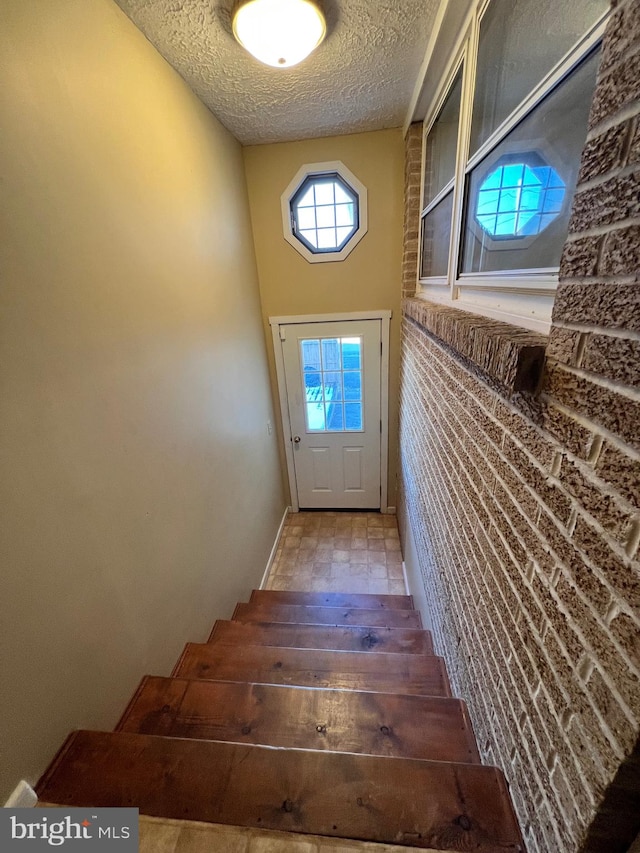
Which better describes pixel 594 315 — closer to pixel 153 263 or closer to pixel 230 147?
pixel 153 263

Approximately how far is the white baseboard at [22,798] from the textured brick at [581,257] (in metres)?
1.67

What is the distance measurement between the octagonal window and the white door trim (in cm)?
162

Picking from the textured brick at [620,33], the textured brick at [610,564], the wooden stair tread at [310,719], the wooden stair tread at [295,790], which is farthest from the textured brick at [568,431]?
the wooden stair tread at [310,719]

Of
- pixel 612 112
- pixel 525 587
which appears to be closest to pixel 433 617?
pixel 525 587

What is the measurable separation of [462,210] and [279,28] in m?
1.01

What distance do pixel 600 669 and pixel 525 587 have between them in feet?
0.75

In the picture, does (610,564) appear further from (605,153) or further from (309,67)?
(309,67)

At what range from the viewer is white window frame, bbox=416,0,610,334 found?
0.77 meters

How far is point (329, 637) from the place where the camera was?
171 centimetres

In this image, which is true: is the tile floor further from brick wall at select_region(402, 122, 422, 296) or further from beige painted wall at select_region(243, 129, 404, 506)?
brick wall at select_region(402, 122, 422, 296)

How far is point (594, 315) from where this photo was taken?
50 centimetres

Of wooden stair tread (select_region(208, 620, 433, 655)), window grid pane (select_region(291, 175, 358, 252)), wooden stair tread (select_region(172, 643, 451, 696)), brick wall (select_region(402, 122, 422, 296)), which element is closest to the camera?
wooden stair tread (select_region(172, 643, 451, 696))

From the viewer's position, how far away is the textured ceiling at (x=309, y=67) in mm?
1311

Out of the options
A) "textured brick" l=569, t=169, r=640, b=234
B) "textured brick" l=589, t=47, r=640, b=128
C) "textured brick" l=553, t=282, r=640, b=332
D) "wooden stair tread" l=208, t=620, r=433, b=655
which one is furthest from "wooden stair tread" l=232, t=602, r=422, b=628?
"textured brick" l=589, t=47, r=640, b=128
